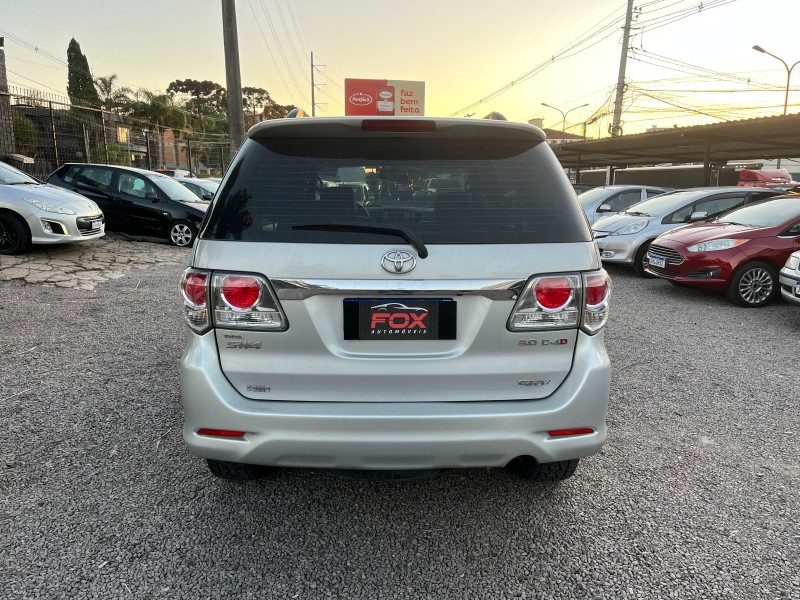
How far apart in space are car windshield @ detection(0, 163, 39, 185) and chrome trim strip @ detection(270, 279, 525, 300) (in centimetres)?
866

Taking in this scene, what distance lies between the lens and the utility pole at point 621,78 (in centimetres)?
2800

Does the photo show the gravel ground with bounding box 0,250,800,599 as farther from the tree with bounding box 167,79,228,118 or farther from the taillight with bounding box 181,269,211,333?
the tree with bounding box 167,79,228,118

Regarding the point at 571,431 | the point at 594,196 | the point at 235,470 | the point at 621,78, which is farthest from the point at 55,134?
the point at 621,78

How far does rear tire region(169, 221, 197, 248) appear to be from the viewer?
456 inches

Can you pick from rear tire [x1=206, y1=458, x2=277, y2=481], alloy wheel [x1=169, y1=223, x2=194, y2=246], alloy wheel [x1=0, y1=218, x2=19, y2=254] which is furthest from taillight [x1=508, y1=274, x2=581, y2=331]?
alloy wheel [x1=169, y1=223, x2=194, y2=246]

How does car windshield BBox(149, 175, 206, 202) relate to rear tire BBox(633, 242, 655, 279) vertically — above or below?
above

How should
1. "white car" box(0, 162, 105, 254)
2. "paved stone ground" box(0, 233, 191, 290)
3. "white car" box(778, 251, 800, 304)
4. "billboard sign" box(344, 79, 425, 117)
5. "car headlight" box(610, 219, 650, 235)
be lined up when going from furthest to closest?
"billboard sign" box(344, 79, 425, 117) → "car headlight" box(610, 219, 650, 235) → "white car" box(0, 162, 105, 254) → "paved stone ground" box(0, 233, 191, 290) → "white car" box(778, 251, 800, 304)

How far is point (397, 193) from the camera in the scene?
89.3 inches

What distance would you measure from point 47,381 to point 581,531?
3.82m

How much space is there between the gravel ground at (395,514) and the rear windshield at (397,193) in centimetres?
131

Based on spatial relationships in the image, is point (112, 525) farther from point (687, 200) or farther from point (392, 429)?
point (687, 200)

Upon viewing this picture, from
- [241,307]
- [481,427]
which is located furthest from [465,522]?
[241,307]

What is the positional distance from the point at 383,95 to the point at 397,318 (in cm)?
3313

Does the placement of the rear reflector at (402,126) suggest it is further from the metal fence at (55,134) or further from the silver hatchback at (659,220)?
the metal fence at (55,134)
